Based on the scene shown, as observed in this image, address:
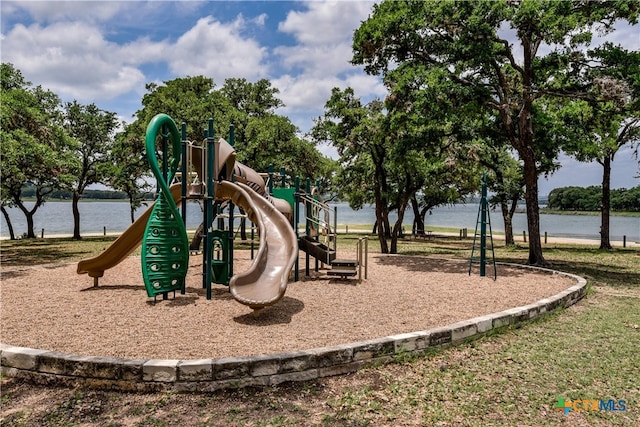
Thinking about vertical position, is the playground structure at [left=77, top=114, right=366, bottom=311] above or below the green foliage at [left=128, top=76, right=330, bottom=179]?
below

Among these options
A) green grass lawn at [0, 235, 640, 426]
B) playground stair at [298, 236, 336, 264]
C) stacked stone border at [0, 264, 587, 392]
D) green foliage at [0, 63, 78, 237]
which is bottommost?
green grass lawn at [0, 235, 640, 426]

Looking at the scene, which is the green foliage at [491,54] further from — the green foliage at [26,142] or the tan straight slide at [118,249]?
the green foliage at [26,142]

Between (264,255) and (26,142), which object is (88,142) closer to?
(26,142)

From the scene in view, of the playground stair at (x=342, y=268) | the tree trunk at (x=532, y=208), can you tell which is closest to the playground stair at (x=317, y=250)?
the playground stair at (x=342, y=268)

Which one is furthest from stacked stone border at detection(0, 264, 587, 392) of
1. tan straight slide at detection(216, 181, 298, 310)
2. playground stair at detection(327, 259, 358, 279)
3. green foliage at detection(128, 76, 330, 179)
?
green foliage at detection(128, 76, 330, 179)

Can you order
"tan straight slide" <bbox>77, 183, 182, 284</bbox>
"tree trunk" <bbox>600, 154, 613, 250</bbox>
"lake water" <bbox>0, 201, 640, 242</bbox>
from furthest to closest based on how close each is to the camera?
"lake water" <bbox>0, 201, 640, 242</bbox>, "tree trunk" <bbox>600, 154, 613, 250</bbox>, "tan straight slide" <bbox>77, 183, 182, 284</bbox>

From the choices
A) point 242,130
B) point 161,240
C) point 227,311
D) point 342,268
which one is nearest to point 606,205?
point 342,268

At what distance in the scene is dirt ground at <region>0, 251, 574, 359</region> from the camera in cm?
591

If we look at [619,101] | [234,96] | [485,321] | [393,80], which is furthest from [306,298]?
[234,96]

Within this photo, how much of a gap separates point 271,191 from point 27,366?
8.35 meters

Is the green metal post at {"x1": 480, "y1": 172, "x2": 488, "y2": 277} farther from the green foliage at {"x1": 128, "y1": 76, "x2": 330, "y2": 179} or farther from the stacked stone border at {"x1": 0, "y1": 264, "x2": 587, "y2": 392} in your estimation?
the green foliage at {"x1": 128, "y1": 76, "x2": 330, "y2": 179}

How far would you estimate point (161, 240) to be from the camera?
8.39 metres

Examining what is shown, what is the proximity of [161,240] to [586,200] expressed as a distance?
404ft

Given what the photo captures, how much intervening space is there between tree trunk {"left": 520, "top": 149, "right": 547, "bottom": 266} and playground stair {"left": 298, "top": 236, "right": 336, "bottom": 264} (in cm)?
795
